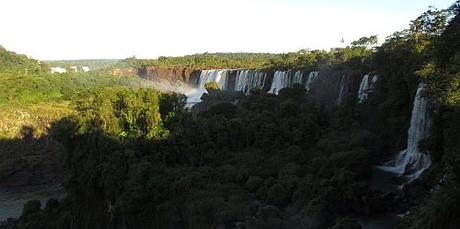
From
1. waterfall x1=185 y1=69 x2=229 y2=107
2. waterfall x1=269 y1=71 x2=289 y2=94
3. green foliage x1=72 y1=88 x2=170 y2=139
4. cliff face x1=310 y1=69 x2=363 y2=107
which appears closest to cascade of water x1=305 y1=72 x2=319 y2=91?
cliff face x1=310 y1=69 x2=363 y2=107

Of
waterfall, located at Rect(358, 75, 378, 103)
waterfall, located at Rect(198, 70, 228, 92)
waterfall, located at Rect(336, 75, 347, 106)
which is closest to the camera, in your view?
waterfall, located at Rect(358, 75, 378, 103)

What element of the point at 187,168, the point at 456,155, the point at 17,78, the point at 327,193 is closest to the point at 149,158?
the point at 187,168

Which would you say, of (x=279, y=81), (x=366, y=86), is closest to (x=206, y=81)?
(x=279, y=81)

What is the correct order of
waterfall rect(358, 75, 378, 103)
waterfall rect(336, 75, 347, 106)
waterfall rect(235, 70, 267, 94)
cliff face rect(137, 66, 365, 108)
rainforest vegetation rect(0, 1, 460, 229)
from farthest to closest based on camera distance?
1. waterfall rect(235, 70, 267, 94)
2. waterfall rect(336, 75, 347, 106)
3. cliff face rect(137, 66, 365, 108)
4. waterfall rect(358, 75, 378, 103)
5. rainforest vegetation rect(0, 1, 460, 229)

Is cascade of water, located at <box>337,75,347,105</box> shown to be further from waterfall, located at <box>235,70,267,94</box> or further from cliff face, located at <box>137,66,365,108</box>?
waterfall, located at <box>235,70,267,94</box>

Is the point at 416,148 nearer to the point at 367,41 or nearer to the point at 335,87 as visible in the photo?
the point at 335,87

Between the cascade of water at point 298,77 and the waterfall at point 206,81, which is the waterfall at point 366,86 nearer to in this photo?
the cascade of water at point 298,77

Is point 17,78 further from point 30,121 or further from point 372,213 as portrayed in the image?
point 372,213
